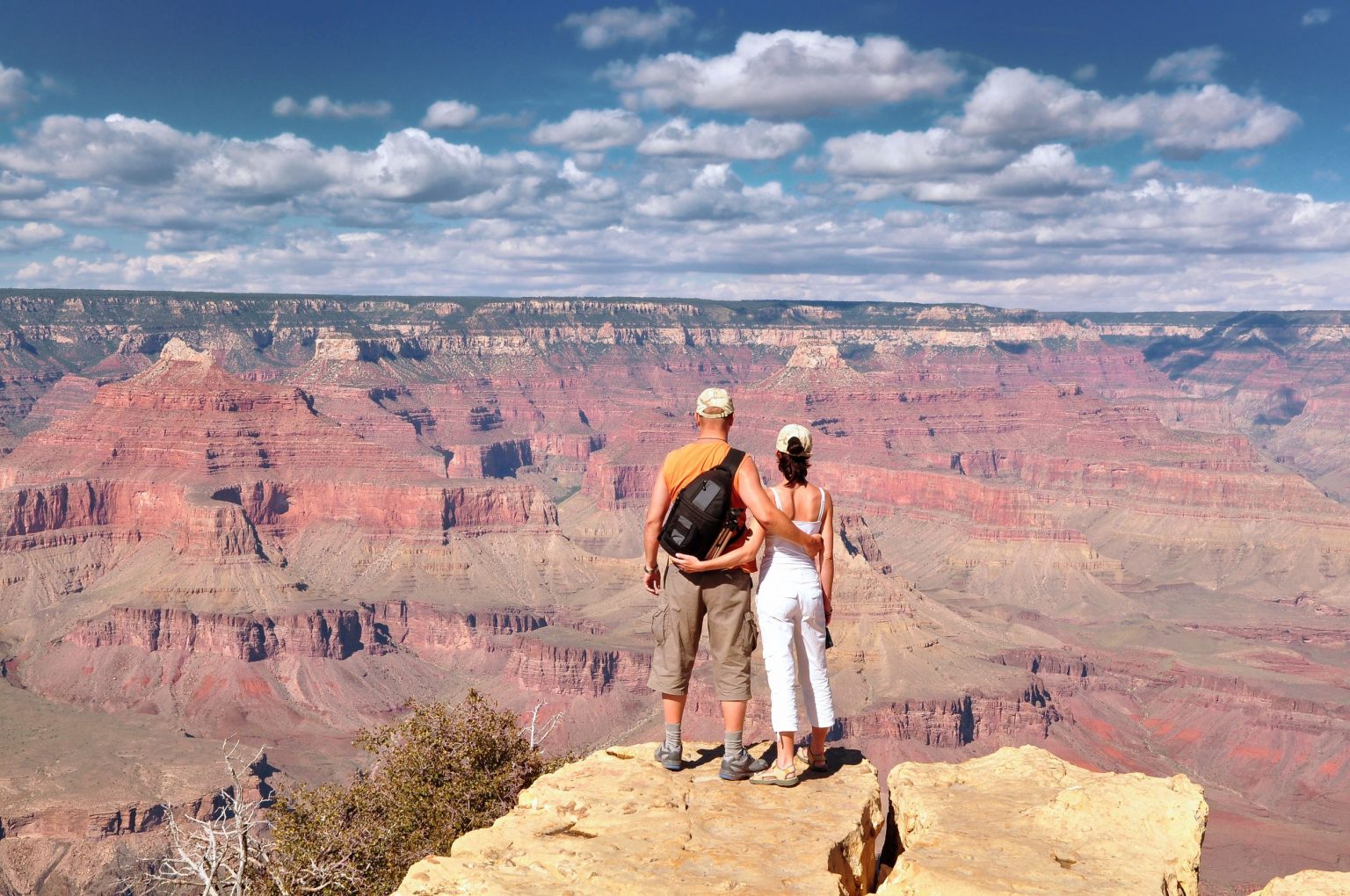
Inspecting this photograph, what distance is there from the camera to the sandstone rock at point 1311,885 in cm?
1416

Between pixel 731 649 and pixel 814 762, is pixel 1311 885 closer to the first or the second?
pixel 814 762

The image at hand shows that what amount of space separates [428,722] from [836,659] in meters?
88.7

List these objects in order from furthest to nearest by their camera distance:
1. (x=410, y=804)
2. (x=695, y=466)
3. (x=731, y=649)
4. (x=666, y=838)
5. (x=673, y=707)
Answer: (x=410, y=804), (x=673, y=707), (x=731, y=649), (x=695, y=466), (x=666, y=838)

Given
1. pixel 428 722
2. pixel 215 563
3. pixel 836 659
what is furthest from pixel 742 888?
pixel 215 563

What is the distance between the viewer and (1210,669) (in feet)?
403

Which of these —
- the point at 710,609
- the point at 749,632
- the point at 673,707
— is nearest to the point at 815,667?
the point at 749,632

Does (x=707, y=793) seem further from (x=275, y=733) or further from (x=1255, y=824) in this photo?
(x=275, y=733)

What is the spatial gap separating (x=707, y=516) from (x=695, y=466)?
0.75m

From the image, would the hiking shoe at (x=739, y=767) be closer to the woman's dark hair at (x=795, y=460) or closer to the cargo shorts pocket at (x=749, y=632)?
the cargo shorts pocket at (x=749, y=632)

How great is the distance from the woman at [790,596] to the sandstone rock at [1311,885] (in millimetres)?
6065

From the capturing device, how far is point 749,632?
16094mm

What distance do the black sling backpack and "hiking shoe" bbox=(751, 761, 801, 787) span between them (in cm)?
320

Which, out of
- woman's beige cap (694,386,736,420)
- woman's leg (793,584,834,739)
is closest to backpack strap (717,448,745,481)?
woman's beige cap (694,386,736,420)

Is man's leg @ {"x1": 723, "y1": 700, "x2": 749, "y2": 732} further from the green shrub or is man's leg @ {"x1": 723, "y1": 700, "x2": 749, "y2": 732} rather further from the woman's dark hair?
the green shrub
